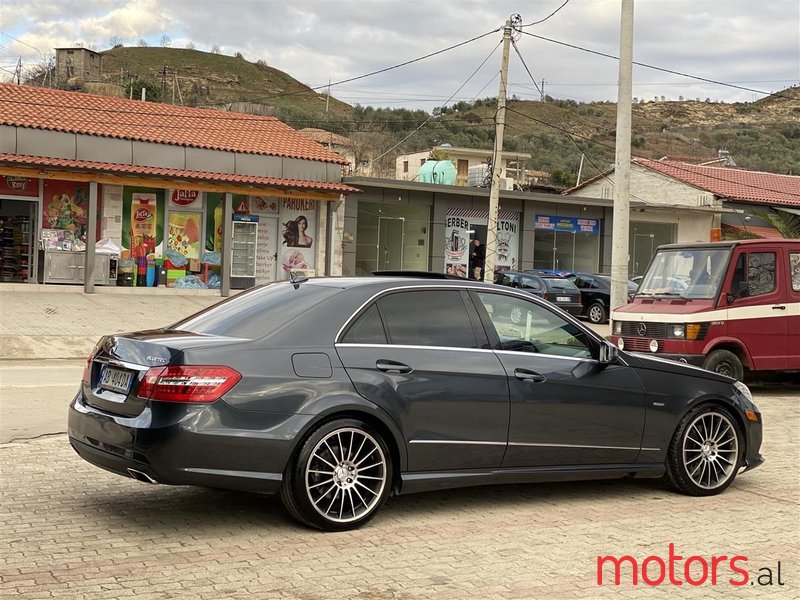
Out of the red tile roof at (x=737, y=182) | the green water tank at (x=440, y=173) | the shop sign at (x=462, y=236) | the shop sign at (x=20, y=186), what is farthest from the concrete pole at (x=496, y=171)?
the red tile roof at (x=737, y=182)

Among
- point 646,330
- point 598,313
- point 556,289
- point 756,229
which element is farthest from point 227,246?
point 756,229

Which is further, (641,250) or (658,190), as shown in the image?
(658,190)

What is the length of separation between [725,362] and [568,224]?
95.5 feet

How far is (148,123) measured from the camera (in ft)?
103

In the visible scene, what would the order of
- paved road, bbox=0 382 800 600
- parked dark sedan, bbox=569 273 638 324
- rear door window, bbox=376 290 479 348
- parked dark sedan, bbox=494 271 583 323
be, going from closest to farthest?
paved road, bbox=0 382 800 600 < rear door window, bbox=376 290 479 348 < parked dark sedan, bbox=494 271 583 323 < parked dark sedan, bbox=569 273 638 324

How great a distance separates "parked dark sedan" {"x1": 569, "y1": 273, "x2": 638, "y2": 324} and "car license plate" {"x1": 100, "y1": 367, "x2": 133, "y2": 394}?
84.8ft

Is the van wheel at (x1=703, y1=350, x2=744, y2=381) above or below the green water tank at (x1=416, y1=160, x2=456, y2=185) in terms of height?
below

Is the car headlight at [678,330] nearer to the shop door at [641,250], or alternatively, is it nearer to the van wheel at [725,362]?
the van wheel at [725,362]

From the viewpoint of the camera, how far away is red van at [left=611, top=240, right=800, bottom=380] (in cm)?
1334

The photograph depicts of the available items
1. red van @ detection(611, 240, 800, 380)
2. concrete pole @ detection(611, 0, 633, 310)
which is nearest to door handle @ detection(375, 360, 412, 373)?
red van @ detection(611, 240, 800, 380)

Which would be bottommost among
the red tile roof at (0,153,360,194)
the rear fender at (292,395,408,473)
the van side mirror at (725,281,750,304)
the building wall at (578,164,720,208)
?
the rear fender at (292,395,408,473)

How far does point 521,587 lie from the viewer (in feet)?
16.2

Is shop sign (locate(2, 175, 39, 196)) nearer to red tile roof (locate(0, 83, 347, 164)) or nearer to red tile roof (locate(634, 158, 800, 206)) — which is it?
red tile roof (locate(0, 83, 347, 164))

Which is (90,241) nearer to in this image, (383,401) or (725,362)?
(725,362)
